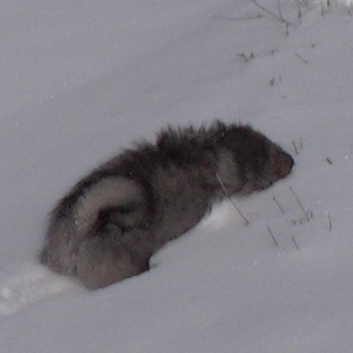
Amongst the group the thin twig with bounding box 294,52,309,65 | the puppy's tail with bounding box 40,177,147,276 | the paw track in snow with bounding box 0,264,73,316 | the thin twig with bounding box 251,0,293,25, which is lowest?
the thin twig with bounding box 294,52,309,65

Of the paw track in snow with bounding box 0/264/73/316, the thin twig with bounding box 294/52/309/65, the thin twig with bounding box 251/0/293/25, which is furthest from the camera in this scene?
the thin twig with bounding box 251/0/293/25

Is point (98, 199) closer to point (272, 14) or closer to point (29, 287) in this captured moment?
point (29, 287)

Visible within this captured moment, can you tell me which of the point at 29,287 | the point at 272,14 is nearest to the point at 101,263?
the point at 29,287

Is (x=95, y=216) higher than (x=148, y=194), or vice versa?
(x=95, y=216)

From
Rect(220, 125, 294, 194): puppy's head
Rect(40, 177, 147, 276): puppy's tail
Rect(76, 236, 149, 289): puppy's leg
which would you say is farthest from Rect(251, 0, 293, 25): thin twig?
Rect(76, 236, 149, 289): puppy's leg

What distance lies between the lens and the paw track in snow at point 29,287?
265 inches

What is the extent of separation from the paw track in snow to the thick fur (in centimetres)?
7

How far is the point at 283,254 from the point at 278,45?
3355 millimetres

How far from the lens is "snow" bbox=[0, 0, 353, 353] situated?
5.46 meters

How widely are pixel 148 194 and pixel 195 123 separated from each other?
4.59ft

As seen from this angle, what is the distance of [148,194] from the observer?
6.86 m

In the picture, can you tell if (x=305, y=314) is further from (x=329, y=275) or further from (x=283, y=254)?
(x=283, y=254)

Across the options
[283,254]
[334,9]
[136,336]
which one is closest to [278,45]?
[334,9]

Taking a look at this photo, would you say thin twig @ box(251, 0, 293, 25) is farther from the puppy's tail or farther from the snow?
the puppy's tail
